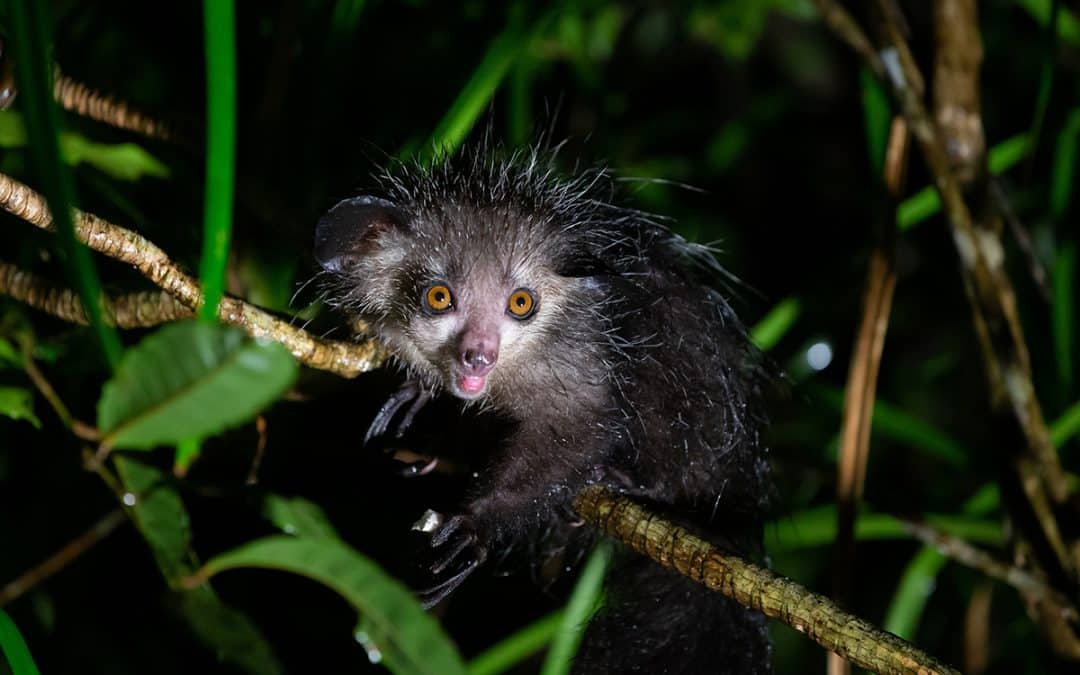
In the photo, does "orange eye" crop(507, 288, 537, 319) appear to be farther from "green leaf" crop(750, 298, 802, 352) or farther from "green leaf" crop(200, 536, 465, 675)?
"green leaf" crop(200, 536, 465, 675)

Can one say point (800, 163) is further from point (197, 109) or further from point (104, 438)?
point (104, 438)

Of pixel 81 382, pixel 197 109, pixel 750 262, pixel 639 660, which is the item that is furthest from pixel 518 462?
pixel 750 262

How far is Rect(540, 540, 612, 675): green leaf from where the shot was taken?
7.18ft

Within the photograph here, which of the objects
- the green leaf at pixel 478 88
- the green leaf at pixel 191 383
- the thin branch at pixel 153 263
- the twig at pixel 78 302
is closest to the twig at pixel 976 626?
the green leaf at pixel 478 88

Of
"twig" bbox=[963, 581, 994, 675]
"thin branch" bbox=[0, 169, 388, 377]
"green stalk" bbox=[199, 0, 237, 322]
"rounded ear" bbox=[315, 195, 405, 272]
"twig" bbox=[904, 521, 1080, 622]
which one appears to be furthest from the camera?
"twig" bbox=[963, 581, 994, 675]

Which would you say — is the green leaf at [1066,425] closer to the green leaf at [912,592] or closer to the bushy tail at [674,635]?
the green leaf at [912,592]

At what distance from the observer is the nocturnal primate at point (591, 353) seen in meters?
2.03

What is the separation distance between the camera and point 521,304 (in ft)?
6.87

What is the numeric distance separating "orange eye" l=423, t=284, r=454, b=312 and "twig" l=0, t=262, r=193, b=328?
50 centimetres

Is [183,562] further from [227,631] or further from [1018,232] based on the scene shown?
[1018,232]

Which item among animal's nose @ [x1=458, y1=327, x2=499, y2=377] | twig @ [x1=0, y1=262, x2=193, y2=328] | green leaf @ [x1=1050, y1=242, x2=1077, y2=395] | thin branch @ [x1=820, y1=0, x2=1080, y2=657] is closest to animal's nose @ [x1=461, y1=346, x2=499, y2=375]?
animal's nose @ [x1=458, y1=327, x2=499, y2=377]

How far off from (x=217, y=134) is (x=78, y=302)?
0.62 m

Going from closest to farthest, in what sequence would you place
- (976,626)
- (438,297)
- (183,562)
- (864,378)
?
(183,562)
(438,297)
(864,378)
(976,626)

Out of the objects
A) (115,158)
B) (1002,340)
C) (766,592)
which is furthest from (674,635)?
(115,158)
